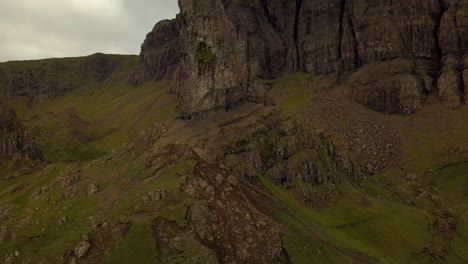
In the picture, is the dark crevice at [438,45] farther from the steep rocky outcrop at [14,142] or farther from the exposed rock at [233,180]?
the steep rocky outcrop at [14,142]

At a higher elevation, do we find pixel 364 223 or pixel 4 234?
pixel 4 234

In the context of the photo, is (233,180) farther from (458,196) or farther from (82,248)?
(458,196)

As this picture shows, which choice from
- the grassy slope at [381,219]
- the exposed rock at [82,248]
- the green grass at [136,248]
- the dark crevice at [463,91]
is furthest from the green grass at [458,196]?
the exposed rock at [82,248]

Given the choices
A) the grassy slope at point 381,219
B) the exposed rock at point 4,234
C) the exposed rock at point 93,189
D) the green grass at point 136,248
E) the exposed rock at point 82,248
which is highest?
the exposed rock at point 93,189

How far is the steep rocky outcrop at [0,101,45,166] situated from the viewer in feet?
495

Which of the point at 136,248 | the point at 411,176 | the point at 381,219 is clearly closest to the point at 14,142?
the point at 136,248

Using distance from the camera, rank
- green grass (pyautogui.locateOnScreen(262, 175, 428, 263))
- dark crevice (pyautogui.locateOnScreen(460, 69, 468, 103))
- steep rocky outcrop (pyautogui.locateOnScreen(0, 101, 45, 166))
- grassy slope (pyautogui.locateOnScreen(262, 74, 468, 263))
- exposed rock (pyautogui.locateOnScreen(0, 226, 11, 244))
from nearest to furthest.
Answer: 1. exposed rock (pyautogui.locateOnScreen(0, 226, 11, 244))
2. grassy slope (pyautogui.locateOnScreen(262, 74, 468, 263))
3. green grass (pyautogui.locateOnScreen(262, 175, 428, 263))
4. steep rocky outcrop (pyautogui.locateOnScreen(0, 101, 45, 166))
5. dark crevice (pyautogui.locateOnScreen(460, 69, 468, 103))

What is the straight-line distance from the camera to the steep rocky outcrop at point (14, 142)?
151m

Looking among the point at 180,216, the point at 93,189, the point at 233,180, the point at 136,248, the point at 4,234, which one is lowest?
the point at 136,248

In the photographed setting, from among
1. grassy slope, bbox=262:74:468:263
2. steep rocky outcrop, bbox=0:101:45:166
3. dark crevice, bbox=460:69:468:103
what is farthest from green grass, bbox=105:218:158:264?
dark crevice, bbox=460:69:468:103

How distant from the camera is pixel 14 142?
153750mm

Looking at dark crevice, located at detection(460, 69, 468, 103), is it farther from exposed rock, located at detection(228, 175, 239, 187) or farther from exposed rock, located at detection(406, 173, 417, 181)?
exposed rock, located at detection(228, 175, 239, 187)

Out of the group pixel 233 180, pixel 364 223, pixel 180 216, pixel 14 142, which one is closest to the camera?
pixel 180 216

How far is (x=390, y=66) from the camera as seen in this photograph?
7534 inches
